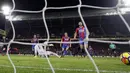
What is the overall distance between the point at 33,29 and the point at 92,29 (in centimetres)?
552

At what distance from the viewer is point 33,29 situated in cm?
2345

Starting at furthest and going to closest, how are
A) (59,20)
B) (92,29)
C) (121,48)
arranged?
(59,20) < (92,29) < (121,48)

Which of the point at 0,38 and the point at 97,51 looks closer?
the point at 97,51

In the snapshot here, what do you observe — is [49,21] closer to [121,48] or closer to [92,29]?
[92,29]

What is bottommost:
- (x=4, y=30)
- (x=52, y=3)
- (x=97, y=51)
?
(x=97, y=51)

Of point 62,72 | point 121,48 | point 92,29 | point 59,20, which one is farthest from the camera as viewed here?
point 59,20

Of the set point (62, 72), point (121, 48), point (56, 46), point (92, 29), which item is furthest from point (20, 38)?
point (62, 72)

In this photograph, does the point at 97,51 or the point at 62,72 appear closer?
the point at 62,72

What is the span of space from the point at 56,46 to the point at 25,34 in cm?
324

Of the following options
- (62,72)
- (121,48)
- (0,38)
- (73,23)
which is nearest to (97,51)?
(121,48)

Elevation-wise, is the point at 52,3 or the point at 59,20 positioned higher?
the point at 52,3

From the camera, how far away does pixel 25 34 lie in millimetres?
23250

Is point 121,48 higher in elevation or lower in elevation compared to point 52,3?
lower

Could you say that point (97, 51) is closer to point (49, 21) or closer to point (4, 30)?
point (49, 21)
